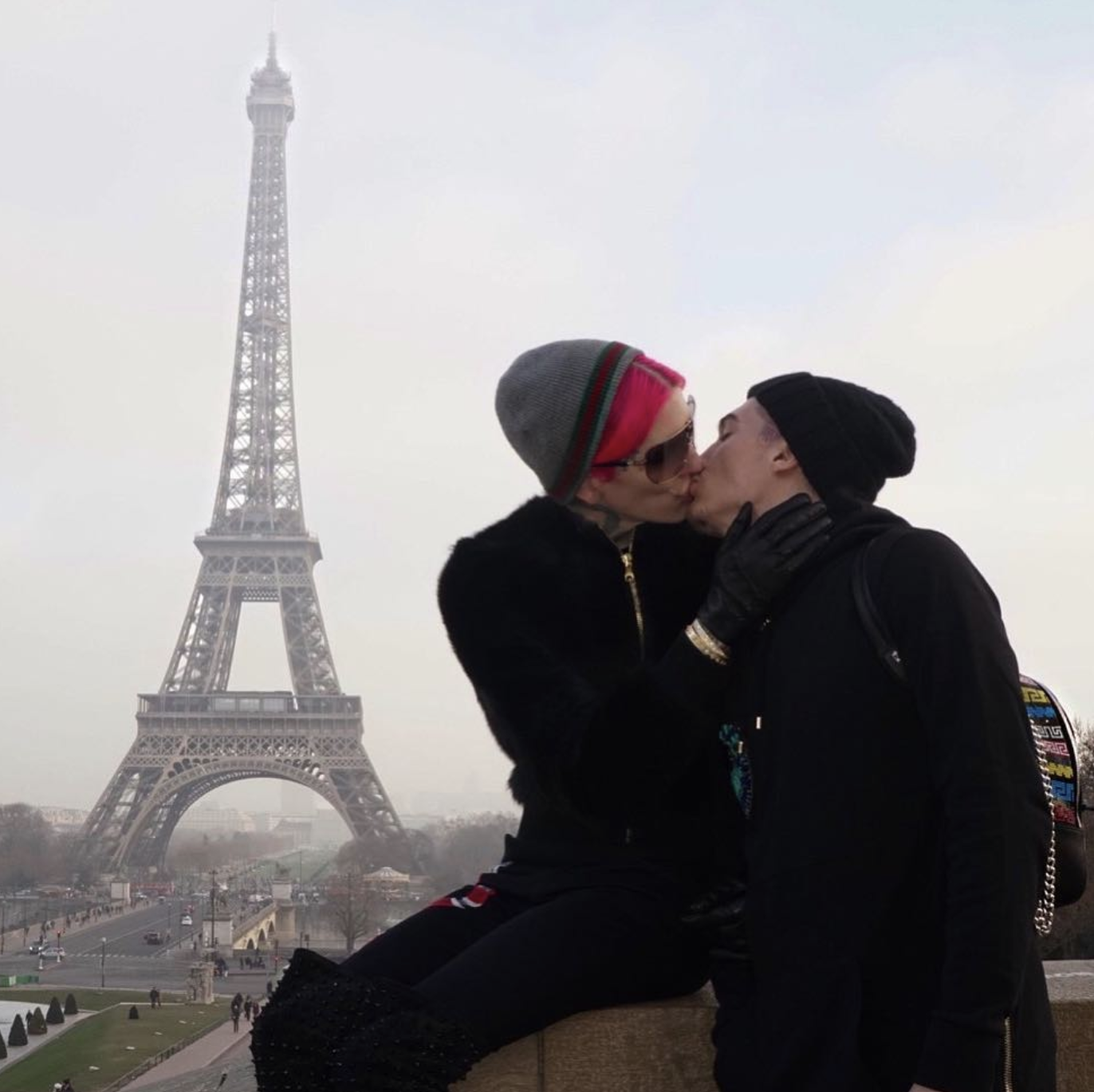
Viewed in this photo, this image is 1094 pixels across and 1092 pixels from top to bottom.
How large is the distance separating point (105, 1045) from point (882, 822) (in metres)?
25.9

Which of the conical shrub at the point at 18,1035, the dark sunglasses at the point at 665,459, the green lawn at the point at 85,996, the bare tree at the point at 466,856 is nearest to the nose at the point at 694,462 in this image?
the dark sunglasses at the point at 665,459

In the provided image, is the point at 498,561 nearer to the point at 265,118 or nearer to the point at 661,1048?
the point at 661,1048

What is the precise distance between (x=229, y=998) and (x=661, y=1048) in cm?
3295

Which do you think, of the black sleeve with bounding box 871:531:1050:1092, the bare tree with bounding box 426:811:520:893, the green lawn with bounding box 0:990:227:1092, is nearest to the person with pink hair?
the black sleeve with bounding box 871:531:1050:1092

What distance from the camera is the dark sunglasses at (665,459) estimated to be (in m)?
3.05

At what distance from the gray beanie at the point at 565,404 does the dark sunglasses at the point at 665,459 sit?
0.08 m

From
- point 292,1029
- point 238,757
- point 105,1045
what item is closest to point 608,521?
point 292,1029

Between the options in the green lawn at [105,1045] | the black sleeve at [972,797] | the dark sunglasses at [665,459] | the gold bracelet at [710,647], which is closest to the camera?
the black sleeve at [972,797]

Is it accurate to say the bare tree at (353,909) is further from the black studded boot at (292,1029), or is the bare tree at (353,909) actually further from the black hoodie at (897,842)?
the black hoodie at (897,842)

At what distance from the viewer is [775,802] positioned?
244 cm

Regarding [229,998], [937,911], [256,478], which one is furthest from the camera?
[256,478]

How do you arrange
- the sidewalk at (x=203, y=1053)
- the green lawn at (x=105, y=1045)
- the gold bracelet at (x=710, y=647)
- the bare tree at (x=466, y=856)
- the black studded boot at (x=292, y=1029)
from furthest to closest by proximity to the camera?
the bare tree at (x=466, y=856), the sidewalk at (x=203, y=1053), the green lawn at (x=105, y=1045), the black studded boot at (x=292, y=1029), the gold bracelet at (x=710, y=647)

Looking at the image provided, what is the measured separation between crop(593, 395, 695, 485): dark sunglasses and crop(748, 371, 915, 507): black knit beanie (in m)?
0.36

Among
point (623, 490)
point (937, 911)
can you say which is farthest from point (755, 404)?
point (937, 911)
